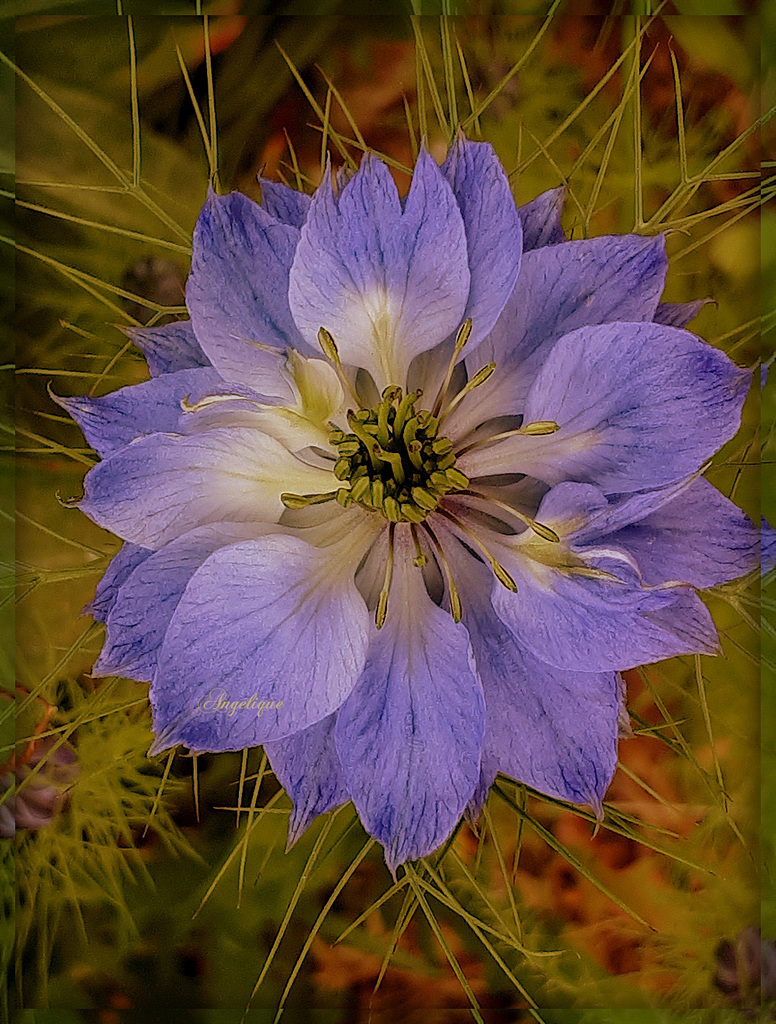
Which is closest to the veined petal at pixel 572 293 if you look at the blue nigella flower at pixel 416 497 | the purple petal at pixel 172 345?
the blue nigella flower at pixel 416 497

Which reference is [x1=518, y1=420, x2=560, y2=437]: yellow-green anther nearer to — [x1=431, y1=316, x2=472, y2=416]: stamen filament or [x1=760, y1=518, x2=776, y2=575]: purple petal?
[x1=431, y1=316, x2=472, y2=416]: stamen filament

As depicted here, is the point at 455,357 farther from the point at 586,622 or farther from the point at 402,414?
the point at 586,622

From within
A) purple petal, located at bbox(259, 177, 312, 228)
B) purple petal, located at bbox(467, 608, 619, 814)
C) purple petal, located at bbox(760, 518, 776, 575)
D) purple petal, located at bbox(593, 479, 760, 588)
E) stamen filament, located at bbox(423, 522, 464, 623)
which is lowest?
purple petal, located at bbox(467, 608, 619, 814)

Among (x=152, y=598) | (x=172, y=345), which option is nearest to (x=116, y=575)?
(x=152, y=598)

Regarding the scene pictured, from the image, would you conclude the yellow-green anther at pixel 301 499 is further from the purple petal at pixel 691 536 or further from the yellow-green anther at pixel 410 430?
the purple petal at pixel 691 536

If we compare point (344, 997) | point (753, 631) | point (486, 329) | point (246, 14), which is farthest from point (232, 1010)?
point (246, 14)

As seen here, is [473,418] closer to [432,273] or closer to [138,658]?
[432,273]

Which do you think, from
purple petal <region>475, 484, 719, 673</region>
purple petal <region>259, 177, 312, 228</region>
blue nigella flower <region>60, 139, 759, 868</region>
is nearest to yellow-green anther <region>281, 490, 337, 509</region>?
blue nigella flower <region>60, 139, 759, 868</region>
